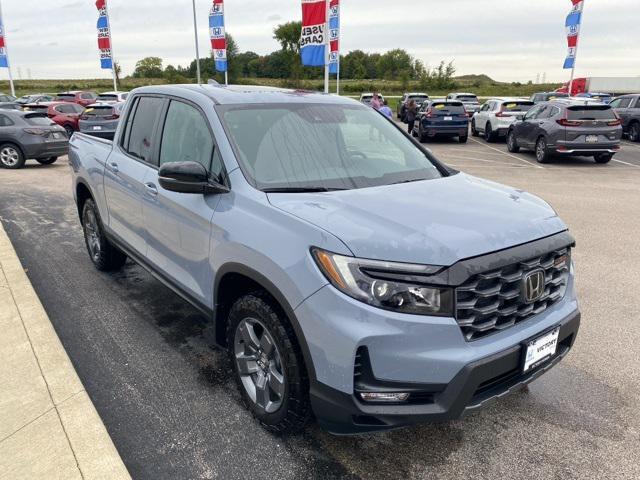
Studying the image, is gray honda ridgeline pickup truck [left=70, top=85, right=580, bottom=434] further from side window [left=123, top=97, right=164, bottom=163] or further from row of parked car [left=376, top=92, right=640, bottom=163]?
row of parked car [left=376, top=92, right=640, bottom=163]

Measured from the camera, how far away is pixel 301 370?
257cm

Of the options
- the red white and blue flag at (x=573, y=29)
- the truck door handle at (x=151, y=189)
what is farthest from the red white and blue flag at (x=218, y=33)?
the truck door handle at (x=151, y=189)

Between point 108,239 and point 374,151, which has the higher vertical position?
point 374,151

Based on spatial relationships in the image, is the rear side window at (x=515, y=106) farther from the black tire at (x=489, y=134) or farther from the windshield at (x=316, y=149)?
the windshield at (x=316, y=149)

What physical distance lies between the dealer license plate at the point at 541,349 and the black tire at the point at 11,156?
15.0m

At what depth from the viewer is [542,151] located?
14391mm

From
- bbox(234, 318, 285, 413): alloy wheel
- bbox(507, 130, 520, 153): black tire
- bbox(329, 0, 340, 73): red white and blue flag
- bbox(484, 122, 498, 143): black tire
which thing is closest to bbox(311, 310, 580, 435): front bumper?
bbox(234, 318, 285, 413): alloy wheel

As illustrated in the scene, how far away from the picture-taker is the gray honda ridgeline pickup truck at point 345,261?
7.44 ft

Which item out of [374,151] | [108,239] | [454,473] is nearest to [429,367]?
[454,473]

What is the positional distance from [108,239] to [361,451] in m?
3.40

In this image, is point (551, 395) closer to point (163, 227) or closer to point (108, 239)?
point (163, 227)

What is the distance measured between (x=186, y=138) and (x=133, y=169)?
2.72ft

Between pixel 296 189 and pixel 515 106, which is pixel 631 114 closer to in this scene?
pixel 515 106

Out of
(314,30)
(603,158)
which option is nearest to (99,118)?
(314,30)
